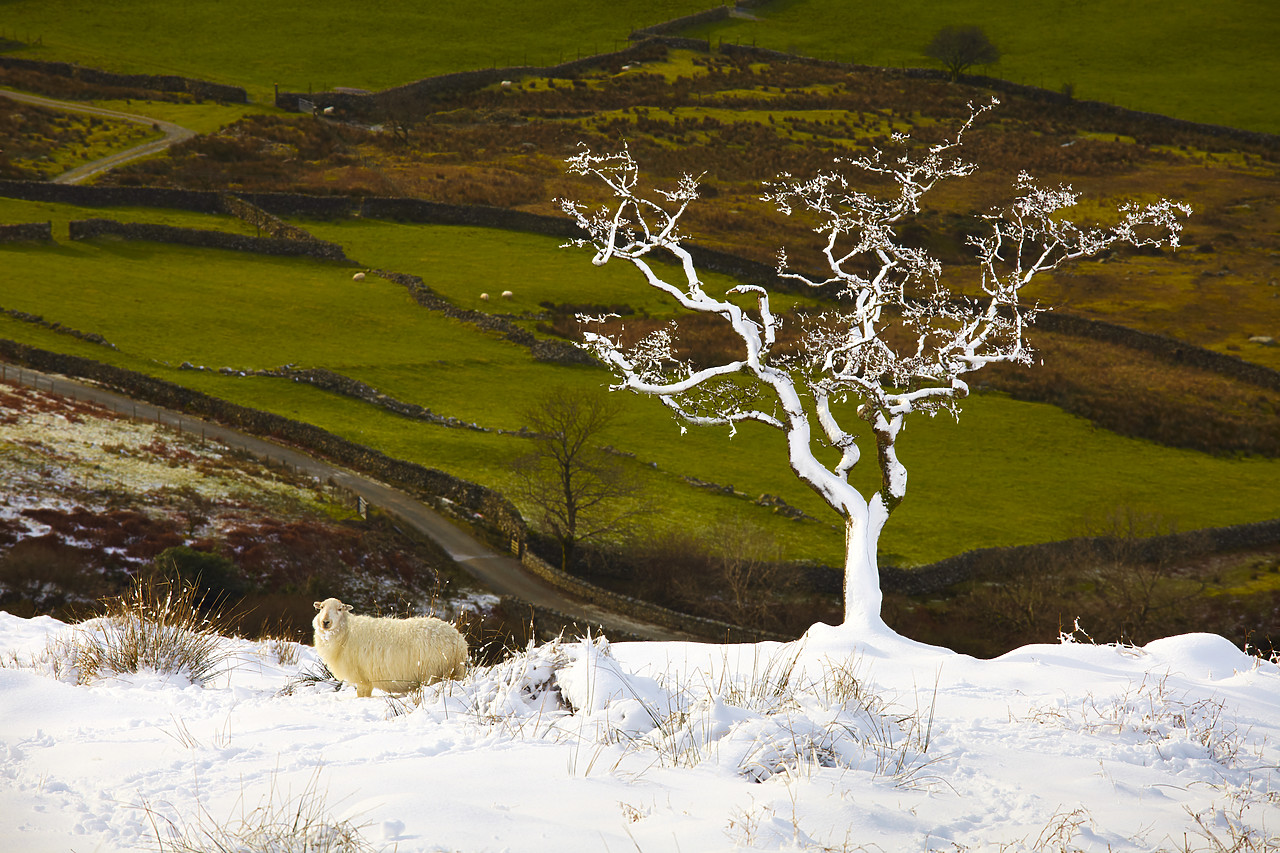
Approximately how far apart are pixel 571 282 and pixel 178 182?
31.9 metres

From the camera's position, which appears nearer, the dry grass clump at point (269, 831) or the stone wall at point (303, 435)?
the dry grass clump at point (269, 831)

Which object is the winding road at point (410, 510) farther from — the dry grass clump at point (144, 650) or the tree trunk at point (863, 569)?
the dry grass clump at point (144, 650)

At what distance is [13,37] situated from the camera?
104 metres

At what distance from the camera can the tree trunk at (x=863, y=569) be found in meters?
13.6

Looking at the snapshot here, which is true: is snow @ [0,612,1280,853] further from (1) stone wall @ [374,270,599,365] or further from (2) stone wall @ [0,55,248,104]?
(2) stone wall @ [0,55,248,104]

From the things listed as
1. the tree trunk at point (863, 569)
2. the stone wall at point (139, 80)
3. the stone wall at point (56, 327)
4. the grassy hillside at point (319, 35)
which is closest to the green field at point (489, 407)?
the stone wall at point (56, 327)

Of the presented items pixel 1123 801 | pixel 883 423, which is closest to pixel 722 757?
pixel 1123 801

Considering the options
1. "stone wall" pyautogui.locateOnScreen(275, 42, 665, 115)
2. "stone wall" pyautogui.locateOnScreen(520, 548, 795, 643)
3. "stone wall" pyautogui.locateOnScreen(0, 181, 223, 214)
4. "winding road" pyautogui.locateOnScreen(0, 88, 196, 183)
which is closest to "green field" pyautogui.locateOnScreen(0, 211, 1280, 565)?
"stone wall" pyautogui.locateOnScreen(0, 181, 223, 214)

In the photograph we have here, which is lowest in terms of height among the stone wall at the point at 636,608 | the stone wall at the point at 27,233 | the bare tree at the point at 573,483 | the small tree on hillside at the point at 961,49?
the stone wall at the point at 636,608

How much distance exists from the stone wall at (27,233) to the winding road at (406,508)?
18032 millimetres

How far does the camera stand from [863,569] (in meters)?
15.1

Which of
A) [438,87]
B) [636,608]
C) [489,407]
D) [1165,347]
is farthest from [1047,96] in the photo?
[636,608]

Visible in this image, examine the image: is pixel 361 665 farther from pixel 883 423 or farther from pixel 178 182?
pixel 178 182

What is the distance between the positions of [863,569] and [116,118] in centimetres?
9155
